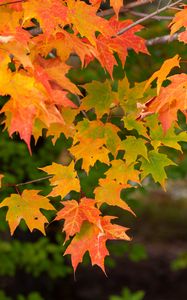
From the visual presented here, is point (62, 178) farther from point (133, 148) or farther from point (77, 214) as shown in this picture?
point (133, 148)

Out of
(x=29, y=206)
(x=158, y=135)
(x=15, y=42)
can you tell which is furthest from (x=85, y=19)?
(x=29, y=206)

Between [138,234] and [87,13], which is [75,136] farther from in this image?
[138,234]

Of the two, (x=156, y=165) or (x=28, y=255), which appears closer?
(x=156, y=165)

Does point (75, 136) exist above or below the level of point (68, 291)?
above

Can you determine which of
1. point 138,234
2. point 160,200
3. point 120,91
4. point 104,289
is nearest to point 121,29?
point 120,91

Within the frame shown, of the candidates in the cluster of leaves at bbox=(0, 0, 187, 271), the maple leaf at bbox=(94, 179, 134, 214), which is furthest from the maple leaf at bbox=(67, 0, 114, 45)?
the maple leaf at bbox=(94, 179, 134, 214)

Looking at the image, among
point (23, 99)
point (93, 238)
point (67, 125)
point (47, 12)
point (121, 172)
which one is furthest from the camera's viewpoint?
point (67, 125)

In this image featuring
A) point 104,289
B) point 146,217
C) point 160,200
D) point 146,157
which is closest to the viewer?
point 146,157
